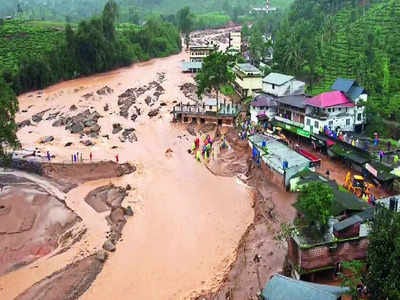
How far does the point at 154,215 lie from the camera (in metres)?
37.0

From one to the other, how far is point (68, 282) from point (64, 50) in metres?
66.4

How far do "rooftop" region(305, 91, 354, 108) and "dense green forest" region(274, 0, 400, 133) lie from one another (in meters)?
3.04

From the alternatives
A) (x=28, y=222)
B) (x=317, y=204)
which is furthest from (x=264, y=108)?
(x=28, y=222)

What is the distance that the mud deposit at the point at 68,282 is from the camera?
90.8 ft

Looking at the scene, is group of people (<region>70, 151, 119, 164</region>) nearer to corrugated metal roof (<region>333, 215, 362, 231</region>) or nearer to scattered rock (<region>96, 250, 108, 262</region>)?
scattered rock (<region>96, 250, 108, 262</region>)

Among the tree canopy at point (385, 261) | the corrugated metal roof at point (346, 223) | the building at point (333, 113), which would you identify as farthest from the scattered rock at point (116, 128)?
the tree canopy at point (385, 261)

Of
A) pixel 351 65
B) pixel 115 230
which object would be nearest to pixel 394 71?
pixel 351 65

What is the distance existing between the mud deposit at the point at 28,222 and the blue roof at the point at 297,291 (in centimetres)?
1595

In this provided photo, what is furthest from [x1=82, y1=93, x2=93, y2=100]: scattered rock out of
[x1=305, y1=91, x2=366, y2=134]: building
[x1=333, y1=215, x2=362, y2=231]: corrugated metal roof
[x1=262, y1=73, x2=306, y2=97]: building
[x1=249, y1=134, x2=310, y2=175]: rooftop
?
[x1=333, y1=215, x2=362, y2=231]: corrugated metal roof

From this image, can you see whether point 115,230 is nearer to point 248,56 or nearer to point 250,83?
point 250,83

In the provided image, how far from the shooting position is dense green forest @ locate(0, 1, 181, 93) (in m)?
79.5

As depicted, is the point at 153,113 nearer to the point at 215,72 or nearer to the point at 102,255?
the point at 215,72

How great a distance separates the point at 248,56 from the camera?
94125mm

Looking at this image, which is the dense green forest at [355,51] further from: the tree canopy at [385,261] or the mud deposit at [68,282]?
the mud deposit at [68,282]
